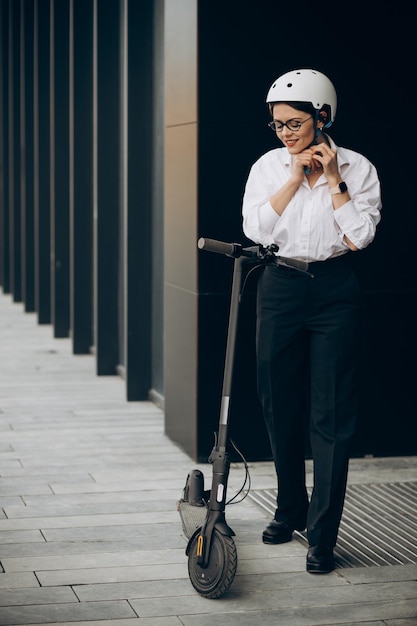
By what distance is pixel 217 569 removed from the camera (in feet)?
12.7

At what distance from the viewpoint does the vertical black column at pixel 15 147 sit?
47.2 feet

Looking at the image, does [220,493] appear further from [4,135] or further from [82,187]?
[4,135]

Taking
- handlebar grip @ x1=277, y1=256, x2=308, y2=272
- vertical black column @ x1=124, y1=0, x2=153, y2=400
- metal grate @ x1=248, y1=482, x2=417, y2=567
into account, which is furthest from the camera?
vertical black column @ x1=124, y1=0, x2=153, y2=400

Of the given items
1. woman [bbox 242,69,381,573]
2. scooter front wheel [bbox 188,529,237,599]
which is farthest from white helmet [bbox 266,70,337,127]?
scooter front wheel [bbox 188,529,237,599]

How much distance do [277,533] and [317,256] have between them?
1122mm

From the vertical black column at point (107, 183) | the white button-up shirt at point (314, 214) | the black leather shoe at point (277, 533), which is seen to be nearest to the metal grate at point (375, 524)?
the black leather shoe at point (277, 533)

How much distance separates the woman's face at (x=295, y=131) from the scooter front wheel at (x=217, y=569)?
138 cm

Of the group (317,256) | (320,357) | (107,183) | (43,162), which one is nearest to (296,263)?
(317,256)

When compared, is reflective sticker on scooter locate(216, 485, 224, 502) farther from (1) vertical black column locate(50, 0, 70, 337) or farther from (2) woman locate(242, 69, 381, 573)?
(1) vertical black column locate(50, 0, 70, 337)

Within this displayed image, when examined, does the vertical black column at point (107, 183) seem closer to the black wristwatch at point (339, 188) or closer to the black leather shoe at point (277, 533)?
the black leather shoe at point (277, 533)

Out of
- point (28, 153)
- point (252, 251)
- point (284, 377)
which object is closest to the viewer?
point (252, 251)

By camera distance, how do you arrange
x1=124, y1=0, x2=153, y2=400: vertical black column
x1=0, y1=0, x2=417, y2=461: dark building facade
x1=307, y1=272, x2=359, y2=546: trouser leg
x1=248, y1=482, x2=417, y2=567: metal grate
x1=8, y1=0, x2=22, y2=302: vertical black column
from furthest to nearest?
x1=8, y1=0, x2=22, y2=302: vertical black column < x1=124, y1=0, x2=153, y2=400: vertical black column < x1=0, y1=0, x2=417, y2=461: dark building facade < x1=248, y1=482, x2=417, y2=567: metal grate < x1=307, y1=272, x2=359, y2=546: trouser leg

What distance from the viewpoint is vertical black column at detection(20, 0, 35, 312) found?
43.3 feet

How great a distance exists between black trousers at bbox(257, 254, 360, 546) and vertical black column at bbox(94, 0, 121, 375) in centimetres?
433
